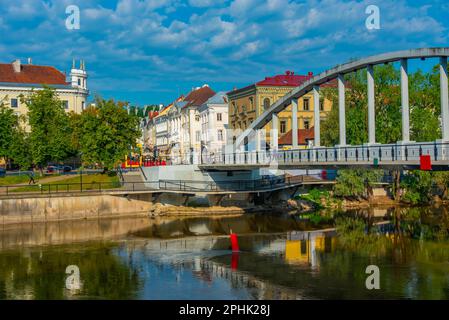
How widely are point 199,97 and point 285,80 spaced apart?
21.1 m

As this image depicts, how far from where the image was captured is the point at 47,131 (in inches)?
2422

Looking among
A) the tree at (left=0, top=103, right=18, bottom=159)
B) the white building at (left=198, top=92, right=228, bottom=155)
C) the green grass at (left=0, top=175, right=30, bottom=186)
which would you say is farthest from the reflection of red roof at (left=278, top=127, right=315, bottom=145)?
the tree at (left=0, top=103, right=18, bottom=159)

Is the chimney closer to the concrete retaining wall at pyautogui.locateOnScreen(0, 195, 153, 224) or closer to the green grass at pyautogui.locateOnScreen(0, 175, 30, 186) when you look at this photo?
the green grass at pyautogui.locateOnScreen(0, 175, 30, 186)

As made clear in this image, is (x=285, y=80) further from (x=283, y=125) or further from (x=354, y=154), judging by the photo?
(x=354, y=154)

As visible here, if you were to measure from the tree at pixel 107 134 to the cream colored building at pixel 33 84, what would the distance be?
1086 inches

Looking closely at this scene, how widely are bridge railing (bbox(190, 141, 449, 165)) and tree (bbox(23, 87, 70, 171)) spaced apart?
1971 cm

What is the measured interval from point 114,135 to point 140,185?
308 inches

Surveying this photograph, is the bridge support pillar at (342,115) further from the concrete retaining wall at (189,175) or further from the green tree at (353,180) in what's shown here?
the concrete retaining wall at (189,175)

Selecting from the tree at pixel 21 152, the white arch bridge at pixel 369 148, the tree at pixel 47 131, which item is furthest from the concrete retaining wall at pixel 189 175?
the tree at pixel 21 152

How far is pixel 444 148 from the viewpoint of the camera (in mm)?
27750

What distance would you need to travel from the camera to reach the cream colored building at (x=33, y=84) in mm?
84250

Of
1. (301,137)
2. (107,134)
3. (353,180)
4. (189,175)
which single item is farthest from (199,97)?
(353,180)
